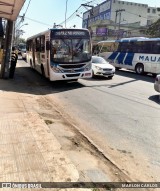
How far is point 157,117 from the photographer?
8414 millimetres

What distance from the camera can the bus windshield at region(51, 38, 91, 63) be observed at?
45.4 ft

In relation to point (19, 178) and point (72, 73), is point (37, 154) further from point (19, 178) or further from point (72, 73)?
point (72, 73)

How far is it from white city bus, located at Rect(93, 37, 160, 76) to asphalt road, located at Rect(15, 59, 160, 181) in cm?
969

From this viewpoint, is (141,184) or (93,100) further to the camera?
(93,100)

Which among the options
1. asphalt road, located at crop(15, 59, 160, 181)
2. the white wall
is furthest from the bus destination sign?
the white wall

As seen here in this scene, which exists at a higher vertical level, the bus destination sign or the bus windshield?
the bus destination sign

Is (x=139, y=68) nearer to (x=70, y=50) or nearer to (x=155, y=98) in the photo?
(x=70, y=50)

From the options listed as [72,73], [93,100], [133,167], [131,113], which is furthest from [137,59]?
[133,167]

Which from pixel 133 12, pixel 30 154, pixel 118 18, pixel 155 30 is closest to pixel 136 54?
pixel 30 154

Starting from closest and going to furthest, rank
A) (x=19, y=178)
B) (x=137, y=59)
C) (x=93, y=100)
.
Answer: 1. (x=19, y=178)
2. (x=93, y=100)
3. (x=137, y=59)

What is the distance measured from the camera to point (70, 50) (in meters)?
14.1

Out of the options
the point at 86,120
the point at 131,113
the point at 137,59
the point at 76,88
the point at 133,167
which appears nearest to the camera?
the point at 133,167

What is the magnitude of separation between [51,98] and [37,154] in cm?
652

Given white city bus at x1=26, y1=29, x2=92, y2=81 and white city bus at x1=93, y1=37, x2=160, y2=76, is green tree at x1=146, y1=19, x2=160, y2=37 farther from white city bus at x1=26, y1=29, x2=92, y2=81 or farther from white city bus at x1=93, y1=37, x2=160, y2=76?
white city bus at x1=26, y1=29, x2=92, y2=81
